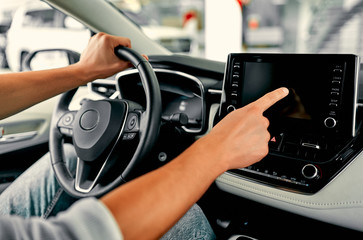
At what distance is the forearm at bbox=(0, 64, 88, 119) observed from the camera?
41.6 inches

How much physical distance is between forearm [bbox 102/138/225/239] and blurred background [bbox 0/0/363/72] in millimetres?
728

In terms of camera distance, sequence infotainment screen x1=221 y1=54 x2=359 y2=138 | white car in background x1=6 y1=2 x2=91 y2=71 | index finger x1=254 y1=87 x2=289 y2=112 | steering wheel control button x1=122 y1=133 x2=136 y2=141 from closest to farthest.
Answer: index finger x1=254 y1=87 x2=289 y2=112 → infotainment screen x1=221 y1=54 x2=359 y2=138 → steering wheel control button x1=122 y1=133 x2=136 y2=141 → white car in background x1=6 y1=2 x2=91 y2=71

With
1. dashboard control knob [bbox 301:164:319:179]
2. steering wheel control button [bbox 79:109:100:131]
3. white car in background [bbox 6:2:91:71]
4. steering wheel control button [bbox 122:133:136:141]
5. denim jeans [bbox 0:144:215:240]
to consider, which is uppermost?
white car in background [bbox 6:2:91:71]

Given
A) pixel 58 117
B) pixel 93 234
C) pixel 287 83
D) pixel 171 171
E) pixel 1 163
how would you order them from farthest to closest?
pixel 1 163, pixel 58 117, pixel 287 83, pixel 171 171, pixel 93 234

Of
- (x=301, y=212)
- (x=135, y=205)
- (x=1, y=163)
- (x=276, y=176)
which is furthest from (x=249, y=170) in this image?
(x=1, y=163)

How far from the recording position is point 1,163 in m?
1.56

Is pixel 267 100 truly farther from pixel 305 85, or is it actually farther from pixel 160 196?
pixel 160 196

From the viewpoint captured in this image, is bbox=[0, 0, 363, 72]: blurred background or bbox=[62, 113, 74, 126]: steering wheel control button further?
bbox=[0, 0, 363, 72]: blurred background

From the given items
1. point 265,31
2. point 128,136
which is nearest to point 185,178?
point 128,136

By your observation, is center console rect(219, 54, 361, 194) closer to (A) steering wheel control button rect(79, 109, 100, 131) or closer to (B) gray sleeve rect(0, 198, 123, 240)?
(A) steering wheel control button rect(79, 109, 100, 131)

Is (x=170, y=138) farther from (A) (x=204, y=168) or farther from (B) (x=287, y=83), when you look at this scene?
(A) (x=204, y=168)

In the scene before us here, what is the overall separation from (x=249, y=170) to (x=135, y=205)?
0.69m

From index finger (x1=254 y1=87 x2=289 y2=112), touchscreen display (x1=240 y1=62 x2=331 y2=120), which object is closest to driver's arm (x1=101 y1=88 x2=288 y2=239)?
index finger (x1=254 y1=87 x2=289 y2=112)

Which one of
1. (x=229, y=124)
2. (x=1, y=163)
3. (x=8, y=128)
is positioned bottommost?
(x=1, y=163)
